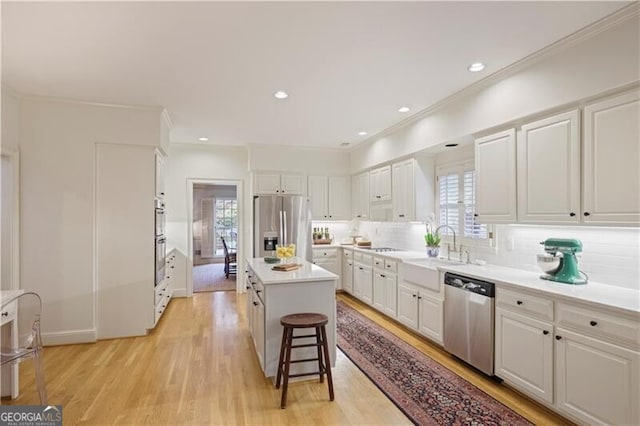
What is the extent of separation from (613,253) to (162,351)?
425 centimetres

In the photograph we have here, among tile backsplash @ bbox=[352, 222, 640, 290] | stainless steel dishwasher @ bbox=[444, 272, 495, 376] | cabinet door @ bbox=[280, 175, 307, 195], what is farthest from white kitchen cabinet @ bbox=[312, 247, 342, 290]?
stainless steel dishwasher @ bbox=[444, 272, 495, 376]

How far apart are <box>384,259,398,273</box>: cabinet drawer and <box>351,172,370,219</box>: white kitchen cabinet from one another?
1.46 metres

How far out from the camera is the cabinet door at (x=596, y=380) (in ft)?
6.27

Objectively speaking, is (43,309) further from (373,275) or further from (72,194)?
(373,275)

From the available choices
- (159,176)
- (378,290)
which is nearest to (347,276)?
(378,290)

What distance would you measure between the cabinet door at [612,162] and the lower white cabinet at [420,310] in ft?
5.60

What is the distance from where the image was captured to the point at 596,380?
2.06 meters

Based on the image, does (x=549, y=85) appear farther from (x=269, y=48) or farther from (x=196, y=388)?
(x=196, y=388)

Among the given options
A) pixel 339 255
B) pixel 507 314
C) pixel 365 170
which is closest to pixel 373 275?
pixel 339 255

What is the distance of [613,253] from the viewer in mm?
2514

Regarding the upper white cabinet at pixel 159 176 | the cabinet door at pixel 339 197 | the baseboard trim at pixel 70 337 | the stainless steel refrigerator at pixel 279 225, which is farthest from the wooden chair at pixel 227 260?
the baseboard trim at pixel 70 337

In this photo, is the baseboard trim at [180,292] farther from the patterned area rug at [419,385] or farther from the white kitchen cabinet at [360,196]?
the white kitchen cabinet at [360,196]

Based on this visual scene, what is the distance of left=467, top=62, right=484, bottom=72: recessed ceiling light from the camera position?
9.32 feet

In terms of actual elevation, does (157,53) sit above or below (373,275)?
above
